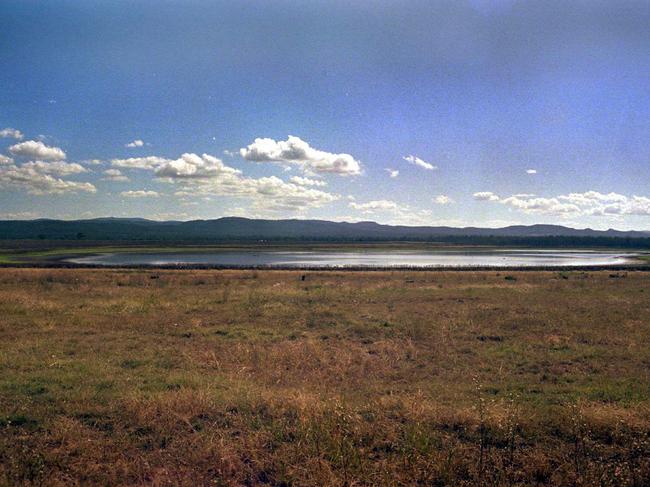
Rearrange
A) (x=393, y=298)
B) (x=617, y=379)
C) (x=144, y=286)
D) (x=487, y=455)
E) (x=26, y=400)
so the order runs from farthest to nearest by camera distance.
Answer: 1. (x=144, y=286)
2. (x=393, y=298)
3. (x=617, y=379)
4. (x=26, y=400)
5. (x=487, y=455)

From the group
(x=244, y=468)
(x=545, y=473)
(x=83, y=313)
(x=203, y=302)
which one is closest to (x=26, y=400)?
(x=244, y=468)

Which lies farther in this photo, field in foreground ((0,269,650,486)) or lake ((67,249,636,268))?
lake ((67,249,636,268))

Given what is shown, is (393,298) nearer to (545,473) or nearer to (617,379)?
(617,379)

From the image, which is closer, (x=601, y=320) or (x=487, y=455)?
(x=487, y=455)

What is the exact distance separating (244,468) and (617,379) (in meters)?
9.65

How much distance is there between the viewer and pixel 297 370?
11914mm

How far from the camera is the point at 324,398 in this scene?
31.0 feet

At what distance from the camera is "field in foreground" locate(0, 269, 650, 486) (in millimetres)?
6609

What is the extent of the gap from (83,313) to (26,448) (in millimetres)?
15389

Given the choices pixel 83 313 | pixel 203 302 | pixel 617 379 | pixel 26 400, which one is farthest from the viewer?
pixel 203 302

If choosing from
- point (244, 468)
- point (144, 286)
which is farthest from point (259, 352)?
point (144, 286)

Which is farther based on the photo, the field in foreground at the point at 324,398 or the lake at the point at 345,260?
the lake at the point at 345,260

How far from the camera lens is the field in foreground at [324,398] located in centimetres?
661

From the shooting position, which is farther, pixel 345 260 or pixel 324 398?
pixel 345 260
